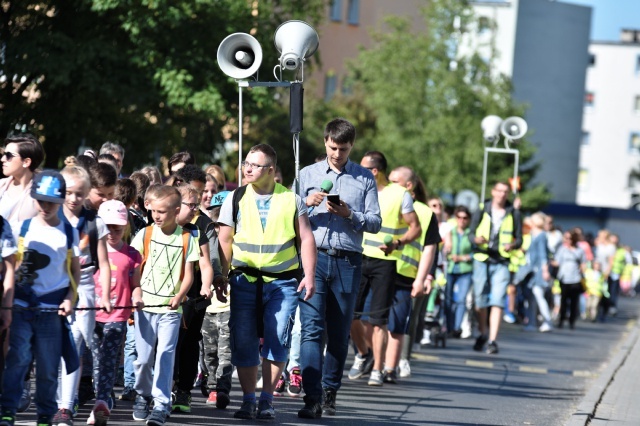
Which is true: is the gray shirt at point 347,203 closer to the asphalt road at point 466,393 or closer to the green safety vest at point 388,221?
the asphalt road at point 466,393

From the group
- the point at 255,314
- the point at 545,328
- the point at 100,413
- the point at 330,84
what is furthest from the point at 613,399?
the point at 330,84

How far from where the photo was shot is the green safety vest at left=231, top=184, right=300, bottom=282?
9.20 m

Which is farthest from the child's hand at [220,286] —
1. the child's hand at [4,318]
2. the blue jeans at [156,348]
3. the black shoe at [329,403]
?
the child's hand at [4,318]

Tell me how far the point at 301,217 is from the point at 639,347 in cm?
1323

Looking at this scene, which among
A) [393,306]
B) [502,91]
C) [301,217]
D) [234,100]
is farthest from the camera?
[502,91]

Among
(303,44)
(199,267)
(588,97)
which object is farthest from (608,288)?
(588,97)

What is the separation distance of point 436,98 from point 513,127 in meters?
34.9

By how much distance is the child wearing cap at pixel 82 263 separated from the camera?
8.03 meters

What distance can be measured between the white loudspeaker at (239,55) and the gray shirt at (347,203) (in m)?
1.93

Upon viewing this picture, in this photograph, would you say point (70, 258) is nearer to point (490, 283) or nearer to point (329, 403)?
point (329, 403)

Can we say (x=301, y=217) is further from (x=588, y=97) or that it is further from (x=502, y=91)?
(x=588, y=97)

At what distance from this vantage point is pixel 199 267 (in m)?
9.41

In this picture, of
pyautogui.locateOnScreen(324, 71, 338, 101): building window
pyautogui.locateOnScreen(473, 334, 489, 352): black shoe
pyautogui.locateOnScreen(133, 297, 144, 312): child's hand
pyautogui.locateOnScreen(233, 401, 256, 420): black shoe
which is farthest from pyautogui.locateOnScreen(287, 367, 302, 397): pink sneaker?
pyautogui.locateOnScreen(324, 71, 338, 101): building window

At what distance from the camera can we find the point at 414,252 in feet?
43.1
